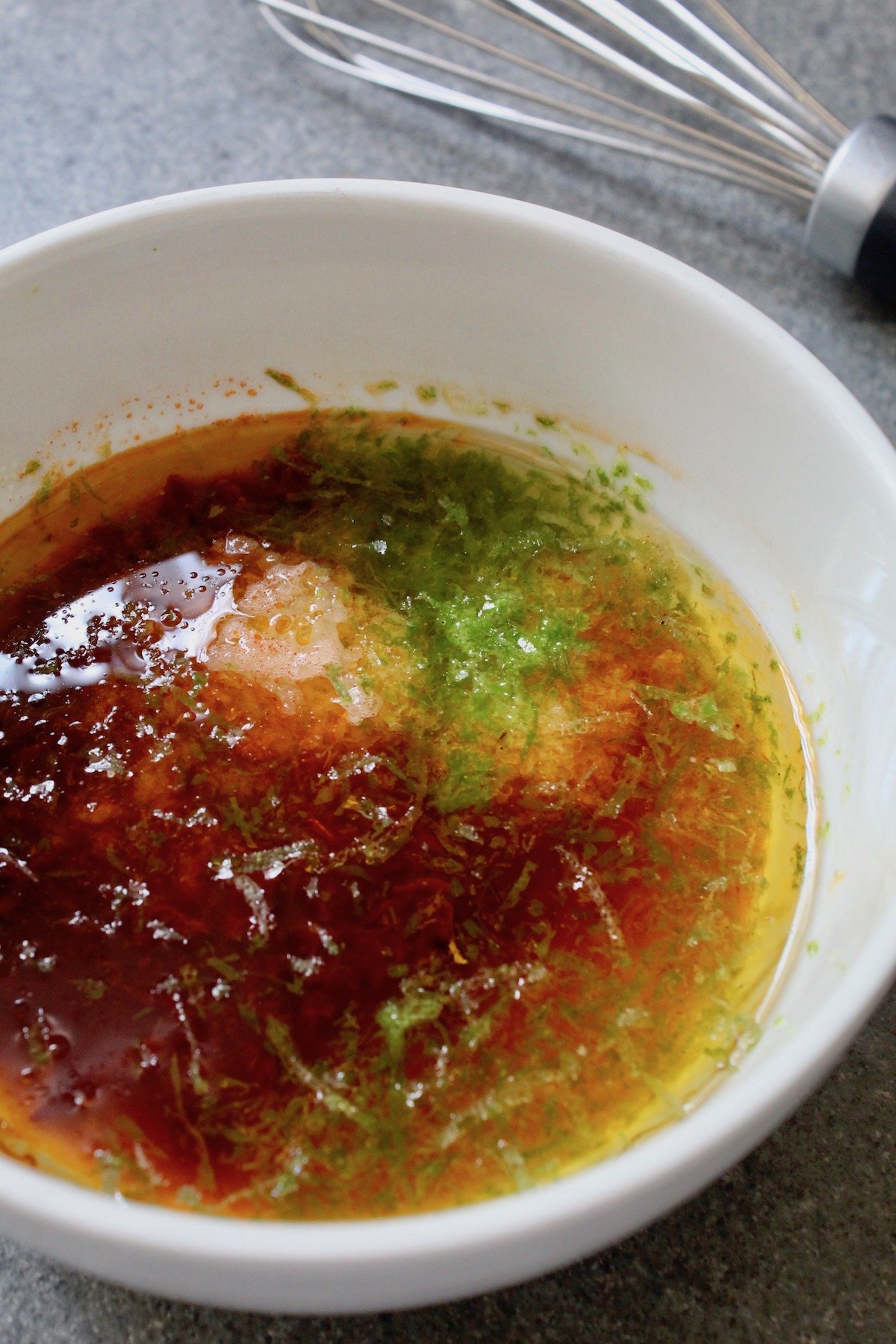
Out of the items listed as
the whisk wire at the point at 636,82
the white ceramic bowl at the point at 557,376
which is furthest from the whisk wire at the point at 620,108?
the white ceramic bowl at the point at 557,376

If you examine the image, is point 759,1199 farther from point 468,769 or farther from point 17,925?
point 17,925

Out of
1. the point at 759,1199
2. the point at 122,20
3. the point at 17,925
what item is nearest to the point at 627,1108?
the point at 759,1199

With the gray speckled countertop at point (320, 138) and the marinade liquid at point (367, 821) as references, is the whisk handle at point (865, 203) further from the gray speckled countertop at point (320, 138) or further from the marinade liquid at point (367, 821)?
the marinade liquid at point (367, 821)

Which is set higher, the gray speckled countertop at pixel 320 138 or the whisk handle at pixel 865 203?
the whisk handle at pixel 865 203

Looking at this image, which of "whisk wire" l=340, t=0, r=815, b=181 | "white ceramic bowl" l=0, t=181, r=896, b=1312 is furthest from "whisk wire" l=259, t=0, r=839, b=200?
"white ceramic bowl" l=0, t=181, r=896, b=1312


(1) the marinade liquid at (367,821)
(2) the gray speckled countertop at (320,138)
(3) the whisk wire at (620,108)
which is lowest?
(1) the marinade liquid at (367,821)

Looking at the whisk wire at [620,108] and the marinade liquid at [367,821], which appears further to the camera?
the whisk wire at [620,108]

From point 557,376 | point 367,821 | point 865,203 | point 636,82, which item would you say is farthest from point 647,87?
point 367,821

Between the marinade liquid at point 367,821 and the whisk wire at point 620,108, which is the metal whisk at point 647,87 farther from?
the marinade liquid at point 367,821
